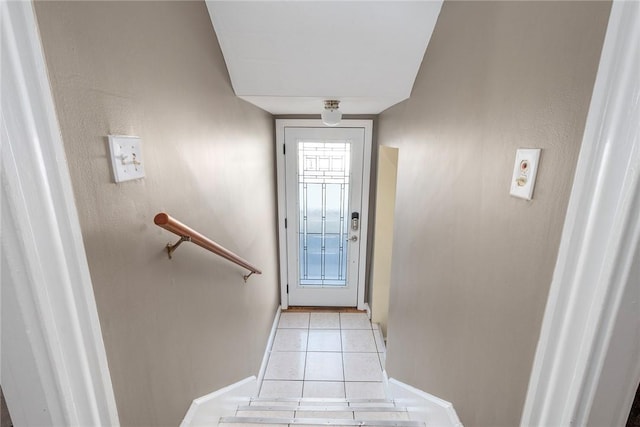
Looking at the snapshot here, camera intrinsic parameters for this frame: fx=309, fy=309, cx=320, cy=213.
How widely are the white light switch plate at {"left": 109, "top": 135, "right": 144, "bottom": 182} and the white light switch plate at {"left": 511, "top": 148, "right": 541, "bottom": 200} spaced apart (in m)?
1.00

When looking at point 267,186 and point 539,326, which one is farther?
point 267,186

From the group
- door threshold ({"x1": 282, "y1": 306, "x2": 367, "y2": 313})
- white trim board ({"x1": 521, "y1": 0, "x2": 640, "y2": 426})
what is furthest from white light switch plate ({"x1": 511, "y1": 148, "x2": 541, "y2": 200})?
door threshold ({"x1": 282, "y1": 306, "x2": 367, "y2": 313})

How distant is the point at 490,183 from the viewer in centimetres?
95

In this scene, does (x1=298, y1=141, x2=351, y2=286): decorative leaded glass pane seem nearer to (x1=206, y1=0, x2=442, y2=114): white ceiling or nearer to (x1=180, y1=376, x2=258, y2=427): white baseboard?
(x1=206, y1=0, x2=442, y2=114): white ceiling

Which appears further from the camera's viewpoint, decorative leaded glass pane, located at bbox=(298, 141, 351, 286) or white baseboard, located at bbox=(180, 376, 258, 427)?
decorative leaded glass pane, located at bbox=(298, 141, 351, 286)

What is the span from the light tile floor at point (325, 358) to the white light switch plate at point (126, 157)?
7.79 ft

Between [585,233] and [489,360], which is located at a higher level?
[585,233]

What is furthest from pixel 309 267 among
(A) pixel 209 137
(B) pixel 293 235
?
(A) pixel 209 137

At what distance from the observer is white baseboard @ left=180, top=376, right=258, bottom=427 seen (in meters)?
1.28

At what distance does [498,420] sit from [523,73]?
97cm

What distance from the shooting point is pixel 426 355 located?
5.14 feet

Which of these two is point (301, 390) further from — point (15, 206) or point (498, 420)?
point (15, 206)

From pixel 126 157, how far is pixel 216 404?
1324 millimetres

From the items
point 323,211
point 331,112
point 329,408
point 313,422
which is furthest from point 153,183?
point 323,211
